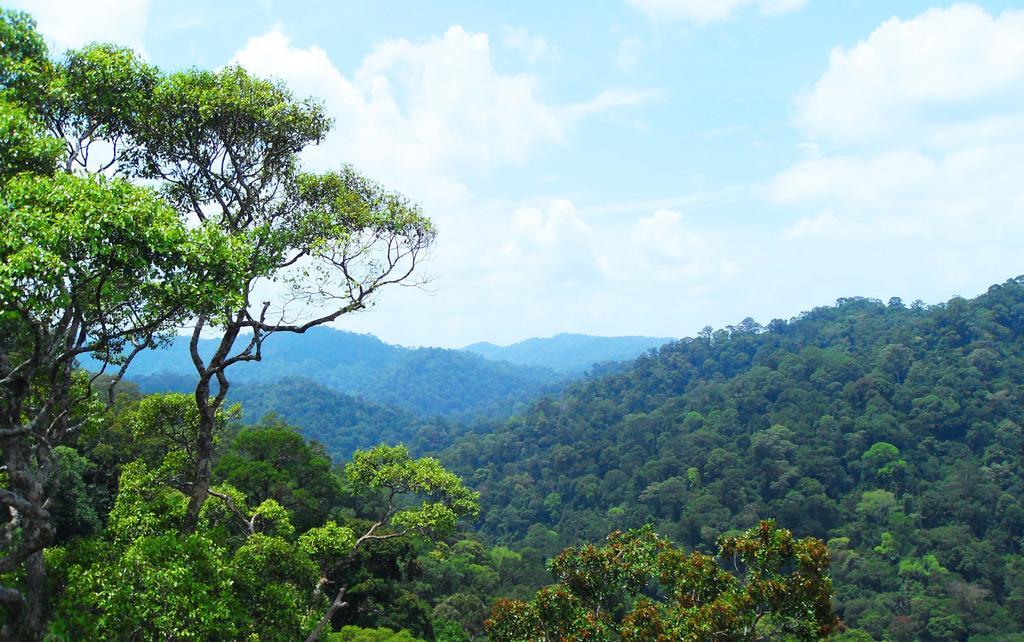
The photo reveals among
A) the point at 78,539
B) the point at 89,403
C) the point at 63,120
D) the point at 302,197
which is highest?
the point at 63,120

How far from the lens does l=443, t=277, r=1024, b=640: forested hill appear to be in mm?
44031

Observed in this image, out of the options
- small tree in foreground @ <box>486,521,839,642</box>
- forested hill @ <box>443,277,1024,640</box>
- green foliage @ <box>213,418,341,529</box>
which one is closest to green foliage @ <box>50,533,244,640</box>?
small tree in foreground @ <box>486,521,839,642</box>

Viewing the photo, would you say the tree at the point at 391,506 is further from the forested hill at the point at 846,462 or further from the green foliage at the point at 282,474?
Result: the forested hill at the point at 846,462

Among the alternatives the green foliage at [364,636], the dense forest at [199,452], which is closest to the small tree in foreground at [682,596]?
the dense forest at [199,452]

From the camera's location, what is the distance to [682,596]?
25.1 feet

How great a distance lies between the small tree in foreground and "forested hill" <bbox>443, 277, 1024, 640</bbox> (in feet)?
124

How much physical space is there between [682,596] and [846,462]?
6108 centimetres

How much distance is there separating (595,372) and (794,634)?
163m

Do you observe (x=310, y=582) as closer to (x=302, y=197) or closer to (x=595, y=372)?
(x=302, y=197)

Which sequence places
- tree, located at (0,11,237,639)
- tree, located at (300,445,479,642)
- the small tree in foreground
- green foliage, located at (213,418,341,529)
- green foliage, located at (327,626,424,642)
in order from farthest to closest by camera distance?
green foliage, located at (213,418,341,529) → green foliage, located at (327,626,424,642) → tree, located at (300,445,479,642) → the small tree in foreground → tree, located at (0,11,237,639)

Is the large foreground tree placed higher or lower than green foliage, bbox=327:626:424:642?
higher

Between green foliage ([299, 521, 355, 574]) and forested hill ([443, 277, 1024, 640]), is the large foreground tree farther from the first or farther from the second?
forested hill ([443, 277, 1024, 640])

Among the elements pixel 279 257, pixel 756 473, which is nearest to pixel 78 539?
pixel 279 257

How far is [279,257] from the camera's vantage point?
7.64 m
